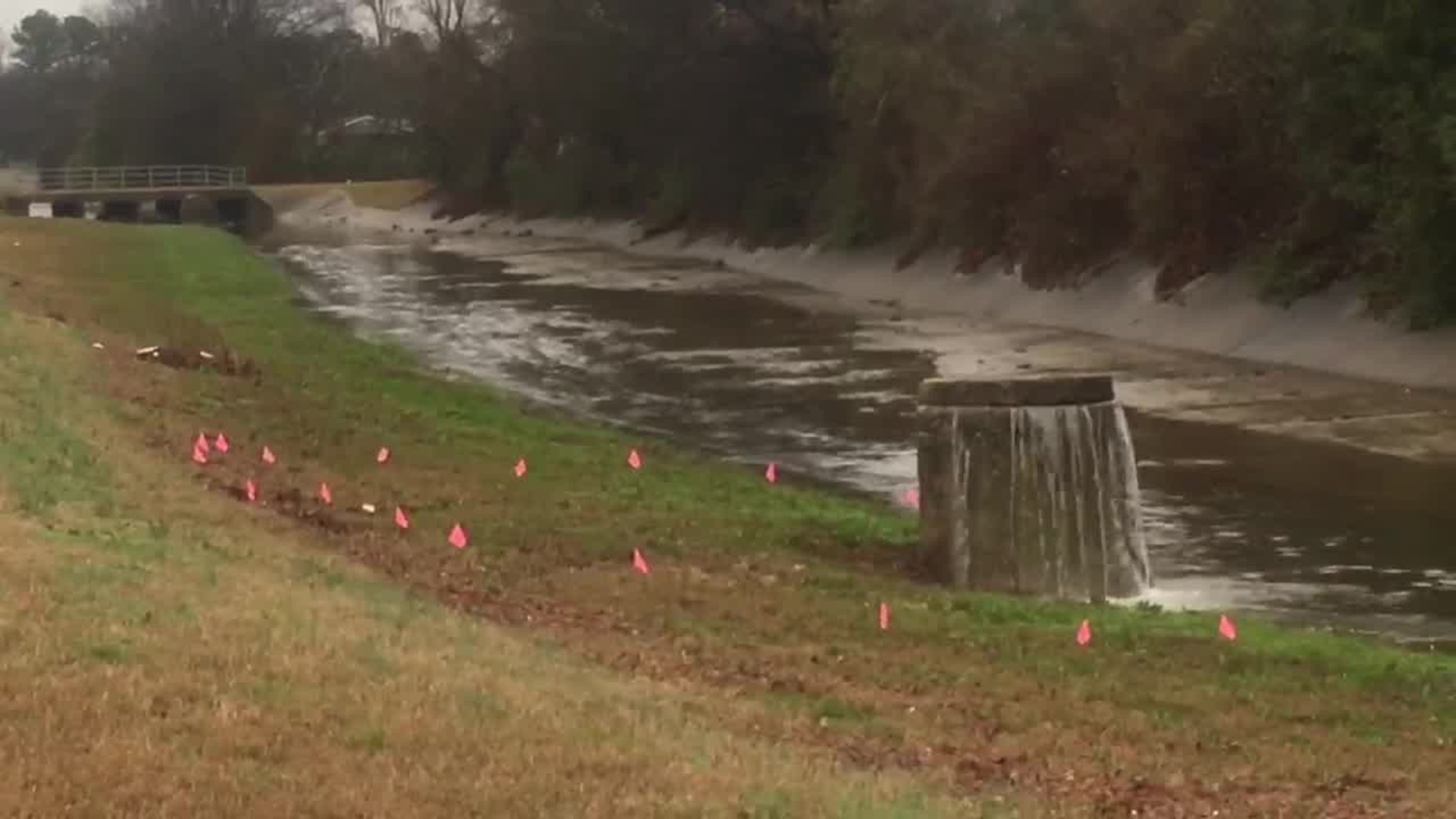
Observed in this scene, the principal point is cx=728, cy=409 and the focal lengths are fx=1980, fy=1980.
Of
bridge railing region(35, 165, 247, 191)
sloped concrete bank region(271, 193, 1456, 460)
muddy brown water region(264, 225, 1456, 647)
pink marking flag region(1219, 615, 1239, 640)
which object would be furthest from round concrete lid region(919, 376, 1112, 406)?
bridge railing region(35, 165, 247, 191)

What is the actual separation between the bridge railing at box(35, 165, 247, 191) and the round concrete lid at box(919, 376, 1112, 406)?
98.4 m

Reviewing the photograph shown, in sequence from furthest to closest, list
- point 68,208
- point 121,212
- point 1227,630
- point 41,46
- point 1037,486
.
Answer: point 41,46 → point 121,212 → point 68,208 → point 1037,486 → point 1227,630

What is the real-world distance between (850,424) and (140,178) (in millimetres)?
97480

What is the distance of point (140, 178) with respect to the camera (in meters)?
115

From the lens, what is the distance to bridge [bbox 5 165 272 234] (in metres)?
104

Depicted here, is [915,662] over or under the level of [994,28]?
under

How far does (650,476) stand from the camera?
60.6ft

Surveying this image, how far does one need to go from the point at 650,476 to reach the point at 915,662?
8175 millimetres

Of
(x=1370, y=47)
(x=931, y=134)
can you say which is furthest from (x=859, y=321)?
(x=1370, y=47)

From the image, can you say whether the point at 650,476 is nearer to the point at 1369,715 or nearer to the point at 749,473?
the point at 749,473

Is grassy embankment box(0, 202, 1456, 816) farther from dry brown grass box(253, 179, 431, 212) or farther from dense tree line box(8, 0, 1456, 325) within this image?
dry brown grass box(253, 179, 431, 212)

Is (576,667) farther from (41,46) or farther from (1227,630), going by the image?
(41,46)

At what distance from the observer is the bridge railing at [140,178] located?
108 meters

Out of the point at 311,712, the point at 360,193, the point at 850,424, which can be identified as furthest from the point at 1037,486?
the point at 360,193
